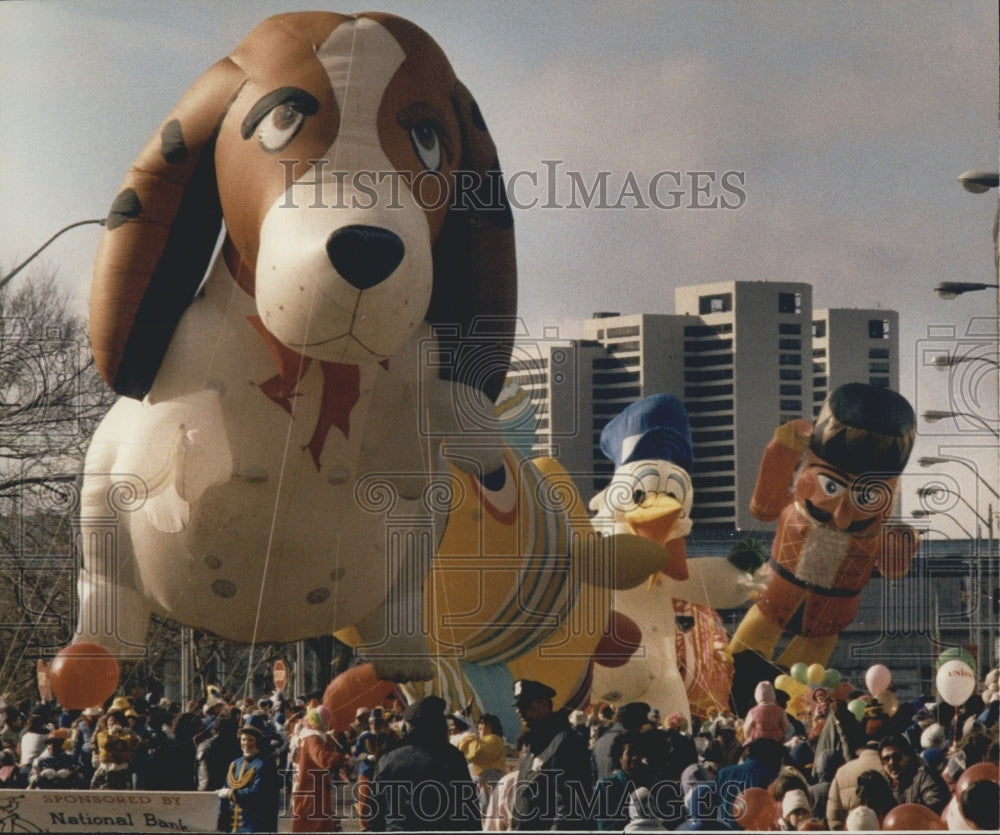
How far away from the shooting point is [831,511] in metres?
13.8

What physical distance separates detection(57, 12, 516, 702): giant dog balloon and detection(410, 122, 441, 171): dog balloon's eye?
12 mm

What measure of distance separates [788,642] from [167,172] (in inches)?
248

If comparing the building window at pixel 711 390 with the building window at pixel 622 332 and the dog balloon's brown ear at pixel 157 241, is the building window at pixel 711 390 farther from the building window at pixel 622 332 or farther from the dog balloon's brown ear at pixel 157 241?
the dog balloon's brown ear at pixel 157 241

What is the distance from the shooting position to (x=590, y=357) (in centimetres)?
1277

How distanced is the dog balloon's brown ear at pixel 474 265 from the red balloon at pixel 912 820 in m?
4.90

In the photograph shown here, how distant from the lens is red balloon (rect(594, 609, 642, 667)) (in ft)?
45.3

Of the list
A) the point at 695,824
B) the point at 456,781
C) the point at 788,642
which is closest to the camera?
the point at 695,824

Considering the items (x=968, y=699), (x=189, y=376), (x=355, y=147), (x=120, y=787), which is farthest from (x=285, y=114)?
(x=968, y=699)

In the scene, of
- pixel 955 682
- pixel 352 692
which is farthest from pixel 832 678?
pixel 352 692

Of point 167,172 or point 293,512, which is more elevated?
point 167,172

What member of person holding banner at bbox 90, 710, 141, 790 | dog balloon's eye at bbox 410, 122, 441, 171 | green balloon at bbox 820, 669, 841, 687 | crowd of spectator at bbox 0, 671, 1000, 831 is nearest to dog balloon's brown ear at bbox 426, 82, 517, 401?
dog balloon's eye at bbox 410, 122, 441, 171

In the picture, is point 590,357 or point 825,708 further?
point 825,708

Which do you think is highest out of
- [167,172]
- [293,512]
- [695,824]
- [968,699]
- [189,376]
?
[167,172]

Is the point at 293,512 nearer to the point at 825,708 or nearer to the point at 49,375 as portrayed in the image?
the point at 49,375
